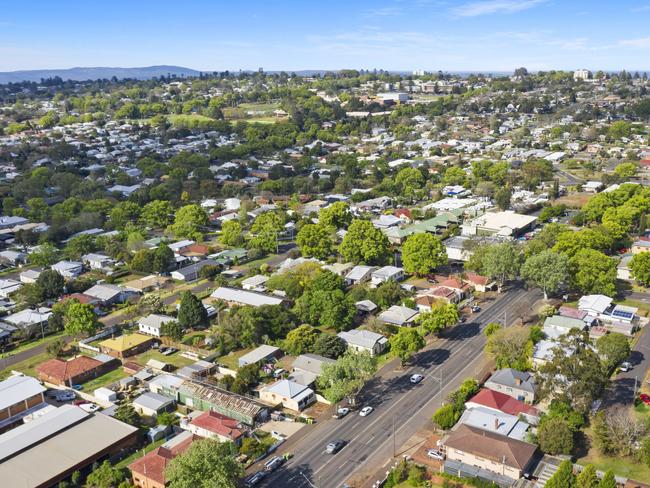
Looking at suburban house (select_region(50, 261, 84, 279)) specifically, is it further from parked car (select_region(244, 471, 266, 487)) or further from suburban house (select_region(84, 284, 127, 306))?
parked car (select_region(244, 471, 266, 487))

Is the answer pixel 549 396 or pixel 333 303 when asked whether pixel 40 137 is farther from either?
pixel 549 396

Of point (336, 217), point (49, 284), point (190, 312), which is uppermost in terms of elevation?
point (336, 217)

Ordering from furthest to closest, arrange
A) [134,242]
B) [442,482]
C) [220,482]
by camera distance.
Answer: [134,242] → [442,482] → [220,482]

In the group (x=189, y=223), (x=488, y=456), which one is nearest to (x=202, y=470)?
(x=488, y=456)

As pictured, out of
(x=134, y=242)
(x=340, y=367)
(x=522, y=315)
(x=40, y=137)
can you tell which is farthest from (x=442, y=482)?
(x=40, y=137)

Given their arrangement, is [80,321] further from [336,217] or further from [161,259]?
[336,217]
